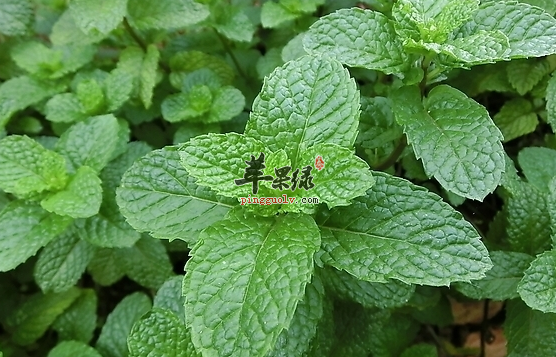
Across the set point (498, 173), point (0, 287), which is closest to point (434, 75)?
point (498, 173)

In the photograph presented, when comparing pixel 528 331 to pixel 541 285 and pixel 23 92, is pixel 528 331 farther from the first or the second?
pixel 23 92

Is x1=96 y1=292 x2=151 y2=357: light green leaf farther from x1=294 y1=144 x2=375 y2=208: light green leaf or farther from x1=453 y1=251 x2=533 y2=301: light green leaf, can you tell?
x1=453 y1=251 x2=533 y2=301: light green leaf

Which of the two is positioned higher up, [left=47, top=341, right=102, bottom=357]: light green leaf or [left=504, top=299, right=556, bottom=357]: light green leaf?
[left=504, top=299, right=556, bottom=357]: light green leaf

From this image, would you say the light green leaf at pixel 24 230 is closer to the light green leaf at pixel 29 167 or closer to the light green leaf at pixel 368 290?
the light green leaf at pixel 29 167

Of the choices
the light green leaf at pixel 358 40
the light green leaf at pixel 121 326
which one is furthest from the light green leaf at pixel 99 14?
the light green leaf at pixel 121 326

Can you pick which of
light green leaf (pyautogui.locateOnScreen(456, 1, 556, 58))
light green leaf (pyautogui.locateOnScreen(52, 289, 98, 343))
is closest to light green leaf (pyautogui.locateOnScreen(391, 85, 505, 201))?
light green leaf (pyautogui.locateOnScreen(456, 1, 556, 58))

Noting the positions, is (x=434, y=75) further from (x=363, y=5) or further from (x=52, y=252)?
(x=52, y=252)
